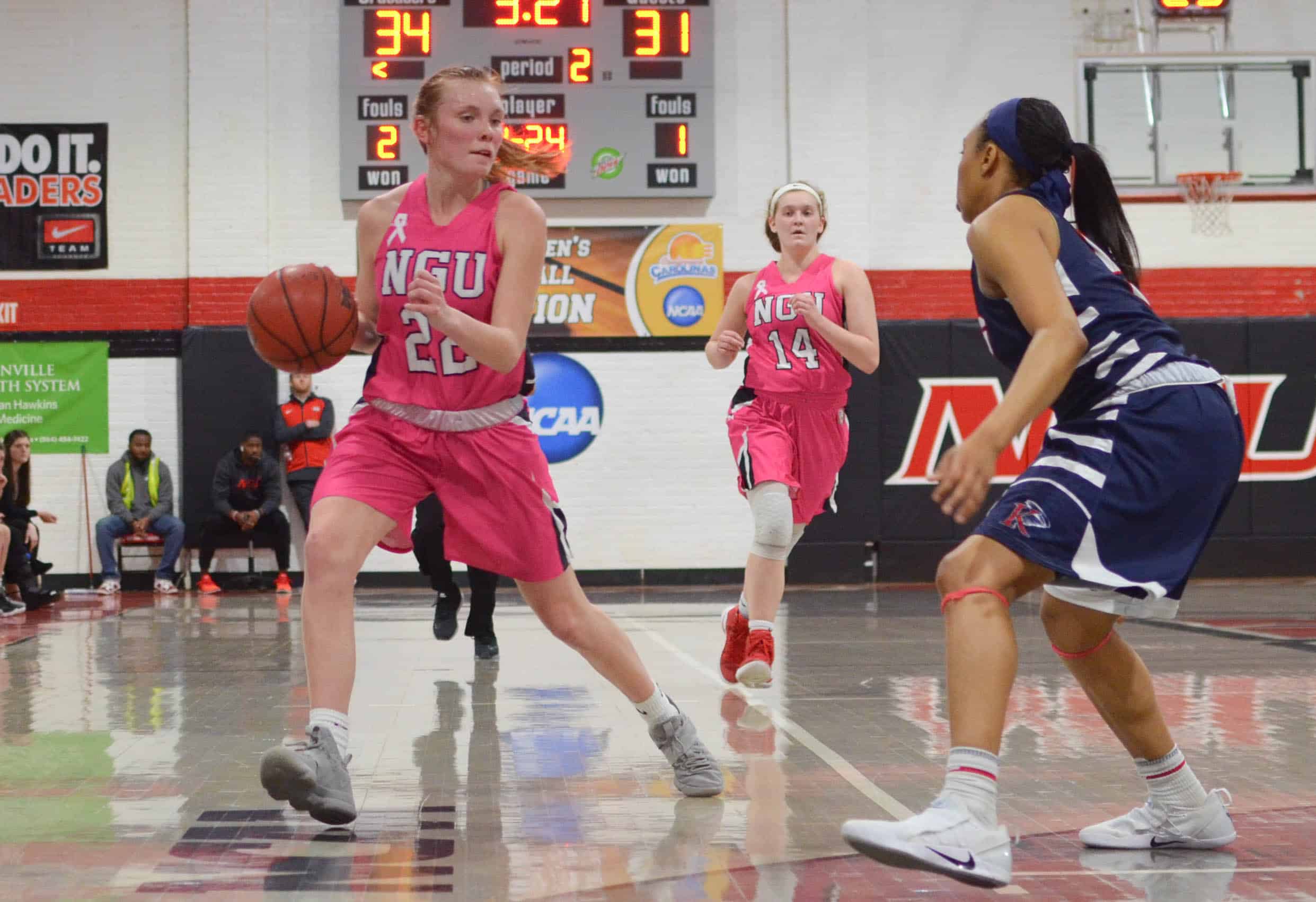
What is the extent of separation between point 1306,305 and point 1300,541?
2.24m

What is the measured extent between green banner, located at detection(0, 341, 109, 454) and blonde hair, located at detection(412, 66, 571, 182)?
411 inches

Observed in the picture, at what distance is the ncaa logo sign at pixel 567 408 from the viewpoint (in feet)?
45.1

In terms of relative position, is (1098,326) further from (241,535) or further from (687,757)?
(241,535)

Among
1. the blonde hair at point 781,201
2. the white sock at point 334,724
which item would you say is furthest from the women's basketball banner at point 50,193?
the white sock at point 334,724

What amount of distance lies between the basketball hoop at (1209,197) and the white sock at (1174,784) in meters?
11.6

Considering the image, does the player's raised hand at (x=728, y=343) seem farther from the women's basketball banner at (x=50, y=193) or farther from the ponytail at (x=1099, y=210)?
the women's basketball banner at (x=50, y=193)

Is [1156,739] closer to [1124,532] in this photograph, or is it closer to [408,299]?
[1124,532]

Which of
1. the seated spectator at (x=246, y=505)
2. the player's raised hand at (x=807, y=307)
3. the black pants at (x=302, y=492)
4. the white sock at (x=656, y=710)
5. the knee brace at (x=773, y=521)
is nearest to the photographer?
the white sock at (x=656, y=710)

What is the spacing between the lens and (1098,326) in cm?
303

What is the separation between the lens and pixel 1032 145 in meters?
3.04

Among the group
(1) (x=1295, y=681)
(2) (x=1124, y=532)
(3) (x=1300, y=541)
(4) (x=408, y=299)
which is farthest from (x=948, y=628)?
(3) (x=1300, y=541)

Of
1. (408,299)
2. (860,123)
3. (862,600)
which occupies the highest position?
(860,123)

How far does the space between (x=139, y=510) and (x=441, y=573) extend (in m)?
6.56

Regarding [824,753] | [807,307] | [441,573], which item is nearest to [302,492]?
[441,573]
